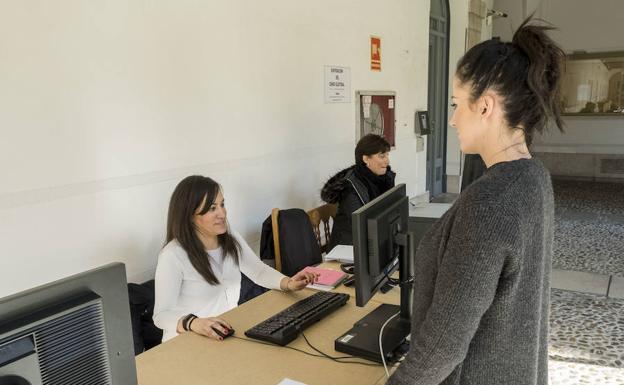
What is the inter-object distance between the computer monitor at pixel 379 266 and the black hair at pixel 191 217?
0.69 meters

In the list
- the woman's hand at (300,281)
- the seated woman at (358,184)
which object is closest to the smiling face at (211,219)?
the woman's hand at (300,281)

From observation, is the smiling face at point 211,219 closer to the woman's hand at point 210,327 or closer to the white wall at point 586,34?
the woman's hand at point 210,327

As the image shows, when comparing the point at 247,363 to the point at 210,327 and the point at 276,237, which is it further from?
the point at 276,237

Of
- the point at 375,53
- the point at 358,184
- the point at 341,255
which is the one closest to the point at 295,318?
the point at 341,255

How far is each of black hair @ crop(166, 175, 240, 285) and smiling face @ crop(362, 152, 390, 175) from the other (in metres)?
1.36

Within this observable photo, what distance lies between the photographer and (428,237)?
3.49ft

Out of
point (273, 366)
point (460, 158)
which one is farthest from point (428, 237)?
point (460, 158)

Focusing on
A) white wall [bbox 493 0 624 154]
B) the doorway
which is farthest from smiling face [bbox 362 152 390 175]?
white wall [bbox 493 0 624 154]

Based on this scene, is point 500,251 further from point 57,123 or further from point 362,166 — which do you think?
point 362,166

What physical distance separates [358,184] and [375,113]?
5.85ft

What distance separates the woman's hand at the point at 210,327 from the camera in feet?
5.45

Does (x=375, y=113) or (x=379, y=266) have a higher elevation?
(x=375, y=113)

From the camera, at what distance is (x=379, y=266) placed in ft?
4.91

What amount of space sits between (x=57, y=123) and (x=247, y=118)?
125 centimetres
